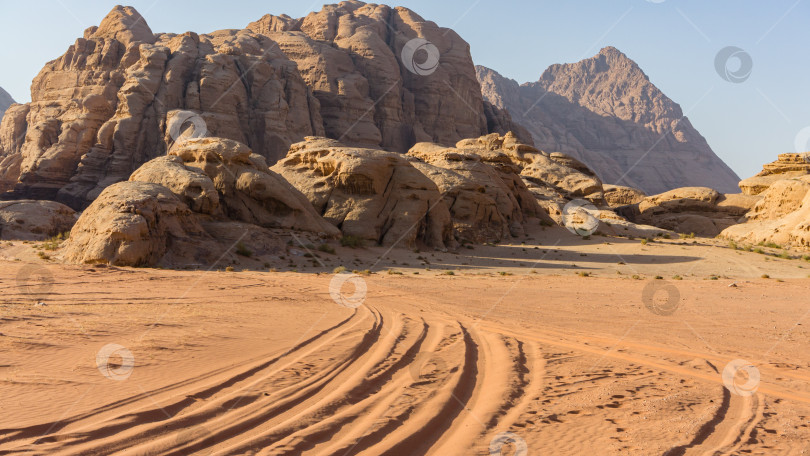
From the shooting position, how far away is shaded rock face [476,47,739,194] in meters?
124

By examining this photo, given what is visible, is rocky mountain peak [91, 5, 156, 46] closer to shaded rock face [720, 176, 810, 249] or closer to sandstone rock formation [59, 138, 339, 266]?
sandstone rock formation [59, 138, 339, 266]

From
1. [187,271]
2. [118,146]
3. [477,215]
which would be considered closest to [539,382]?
[187,271]

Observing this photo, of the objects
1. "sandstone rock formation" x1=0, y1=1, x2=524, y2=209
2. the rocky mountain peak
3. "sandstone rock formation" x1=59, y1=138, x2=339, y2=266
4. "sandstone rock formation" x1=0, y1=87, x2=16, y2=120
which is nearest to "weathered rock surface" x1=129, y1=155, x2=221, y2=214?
"sandstone rock formation" x1=59, y1=138, x2=339, y2=266

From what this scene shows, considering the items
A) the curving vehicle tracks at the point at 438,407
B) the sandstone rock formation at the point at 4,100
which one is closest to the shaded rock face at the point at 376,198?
the curving vehicle tracks at the point at 438,407

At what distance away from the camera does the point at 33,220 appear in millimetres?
26969

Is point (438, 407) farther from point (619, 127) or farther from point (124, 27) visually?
point (619, 127)

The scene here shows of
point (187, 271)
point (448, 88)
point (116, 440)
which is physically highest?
point (448, 88)

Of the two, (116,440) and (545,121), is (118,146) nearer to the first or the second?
(116,440)

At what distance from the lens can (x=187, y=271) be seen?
16141mm

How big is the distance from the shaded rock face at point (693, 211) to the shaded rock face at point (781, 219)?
333cm

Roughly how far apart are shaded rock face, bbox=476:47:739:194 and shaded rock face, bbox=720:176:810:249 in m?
79.9

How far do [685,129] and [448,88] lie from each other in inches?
4075

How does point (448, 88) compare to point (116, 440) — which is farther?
point (448, 88)

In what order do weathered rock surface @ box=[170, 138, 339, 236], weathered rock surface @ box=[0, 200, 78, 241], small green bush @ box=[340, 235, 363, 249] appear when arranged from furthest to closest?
weathered rock surface @ box=[0, 200, 78, 241] < small green bush @ box=[340, 235, 363, 249] < weathered rock surface @ box=[170, 138, 339, 236]
